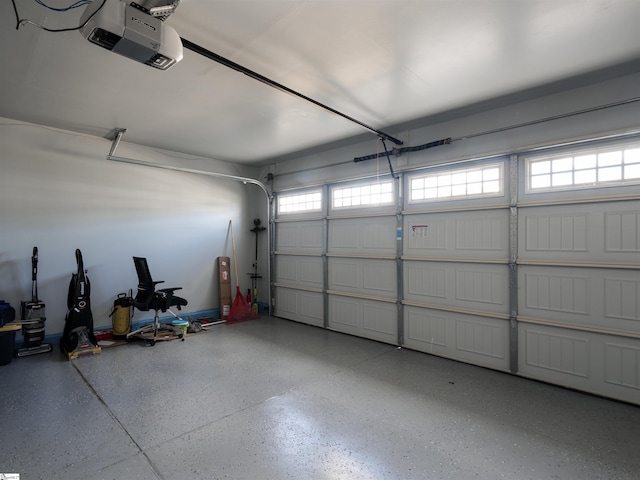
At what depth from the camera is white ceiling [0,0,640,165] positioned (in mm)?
2043

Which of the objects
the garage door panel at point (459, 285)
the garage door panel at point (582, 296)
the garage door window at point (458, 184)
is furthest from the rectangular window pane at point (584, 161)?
the garage door panel at point (459, 285)

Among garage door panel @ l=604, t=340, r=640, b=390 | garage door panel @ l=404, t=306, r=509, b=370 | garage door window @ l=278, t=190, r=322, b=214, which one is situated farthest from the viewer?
garage door window @ l=278, t=190, r=322, b=214

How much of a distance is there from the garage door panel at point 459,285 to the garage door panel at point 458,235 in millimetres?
135

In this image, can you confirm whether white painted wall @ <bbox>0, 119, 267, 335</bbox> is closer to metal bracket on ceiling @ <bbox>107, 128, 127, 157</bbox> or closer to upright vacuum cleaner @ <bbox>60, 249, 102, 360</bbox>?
metal bracket on ceiling @ <bbox>107, 128, 127, 157</bbox>

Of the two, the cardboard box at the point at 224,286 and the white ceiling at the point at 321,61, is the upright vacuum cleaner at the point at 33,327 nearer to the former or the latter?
the white ceiling at the point at 321,61

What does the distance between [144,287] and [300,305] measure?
244 cm

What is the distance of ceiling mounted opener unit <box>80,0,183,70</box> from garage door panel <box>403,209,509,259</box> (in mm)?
3194

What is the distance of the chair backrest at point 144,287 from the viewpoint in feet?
14.1

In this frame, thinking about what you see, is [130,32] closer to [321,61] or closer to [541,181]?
[321,61]

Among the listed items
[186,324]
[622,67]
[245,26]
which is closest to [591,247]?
[622,67]

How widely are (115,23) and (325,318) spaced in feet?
14.6

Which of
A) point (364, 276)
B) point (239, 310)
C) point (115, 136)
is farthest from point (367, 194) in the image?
point (115, 136)

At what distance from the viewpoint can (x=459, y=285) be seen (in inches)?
148

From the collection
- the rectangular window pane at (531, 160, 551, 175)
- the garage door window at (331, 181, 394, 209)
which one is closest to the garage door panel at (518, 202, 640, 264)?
the rectangular window pane at (531, 160, 551, 175)
